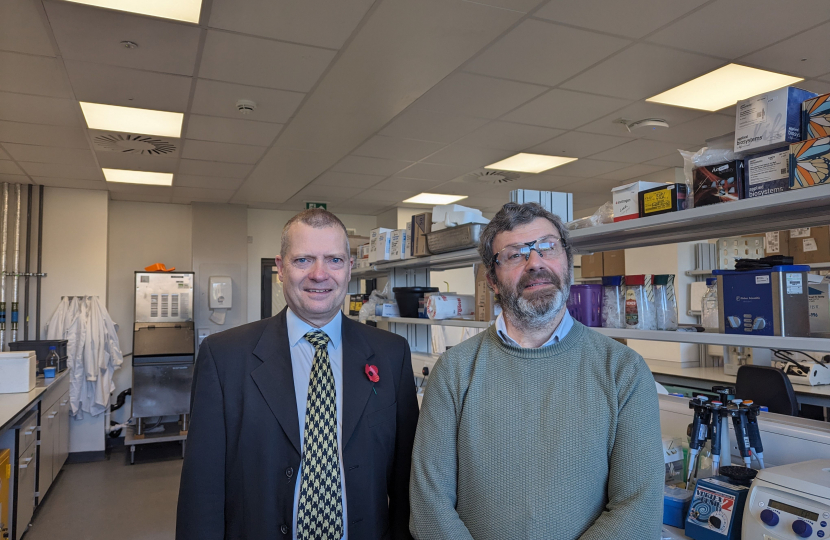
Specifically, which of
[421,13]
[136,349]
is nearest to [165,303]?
[136,349]

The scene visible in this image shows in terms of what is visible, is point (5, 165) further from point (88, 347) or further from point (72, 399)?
point (72, 399)

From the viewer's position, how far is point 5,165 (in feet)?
16.0

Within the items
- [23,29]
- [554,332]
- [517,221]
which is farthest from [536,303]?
[23,29]

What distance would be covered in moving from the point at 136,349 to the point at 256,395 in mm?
5092

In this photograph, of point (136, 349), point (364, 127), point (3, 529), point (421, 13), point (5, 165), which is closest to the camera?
point (421, 13)

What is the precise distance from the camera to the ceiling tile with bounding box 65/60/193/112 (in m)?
3.01

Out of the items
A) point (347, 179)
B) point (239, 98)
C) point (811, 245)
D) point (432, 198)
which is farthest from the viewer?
point (432, 198)

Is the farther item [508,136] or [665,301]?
→ [508,136]

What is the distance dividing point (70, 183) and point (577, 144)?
494 centimetres

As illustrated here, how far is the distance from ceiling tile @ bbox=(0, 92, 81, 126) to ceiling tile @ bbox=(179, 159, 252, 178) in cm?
115

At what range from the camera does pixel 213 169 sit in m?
5.11

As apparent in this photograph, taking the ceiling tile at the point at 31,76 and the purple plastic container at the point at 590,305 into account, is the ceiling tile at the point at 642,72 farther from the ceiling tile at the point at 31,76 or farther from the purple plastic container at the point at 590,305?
the ceiling tile at the point at 31,76

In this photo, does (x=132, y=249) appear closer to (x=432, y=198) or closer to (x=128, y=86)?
(x=432, y=198)

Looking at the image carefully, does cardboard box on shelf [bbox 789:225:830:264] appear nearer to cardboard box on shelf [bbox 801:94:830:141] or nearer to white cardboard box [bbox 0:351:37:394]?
cardboard box on shelf [bbox 801:94:830:141]
